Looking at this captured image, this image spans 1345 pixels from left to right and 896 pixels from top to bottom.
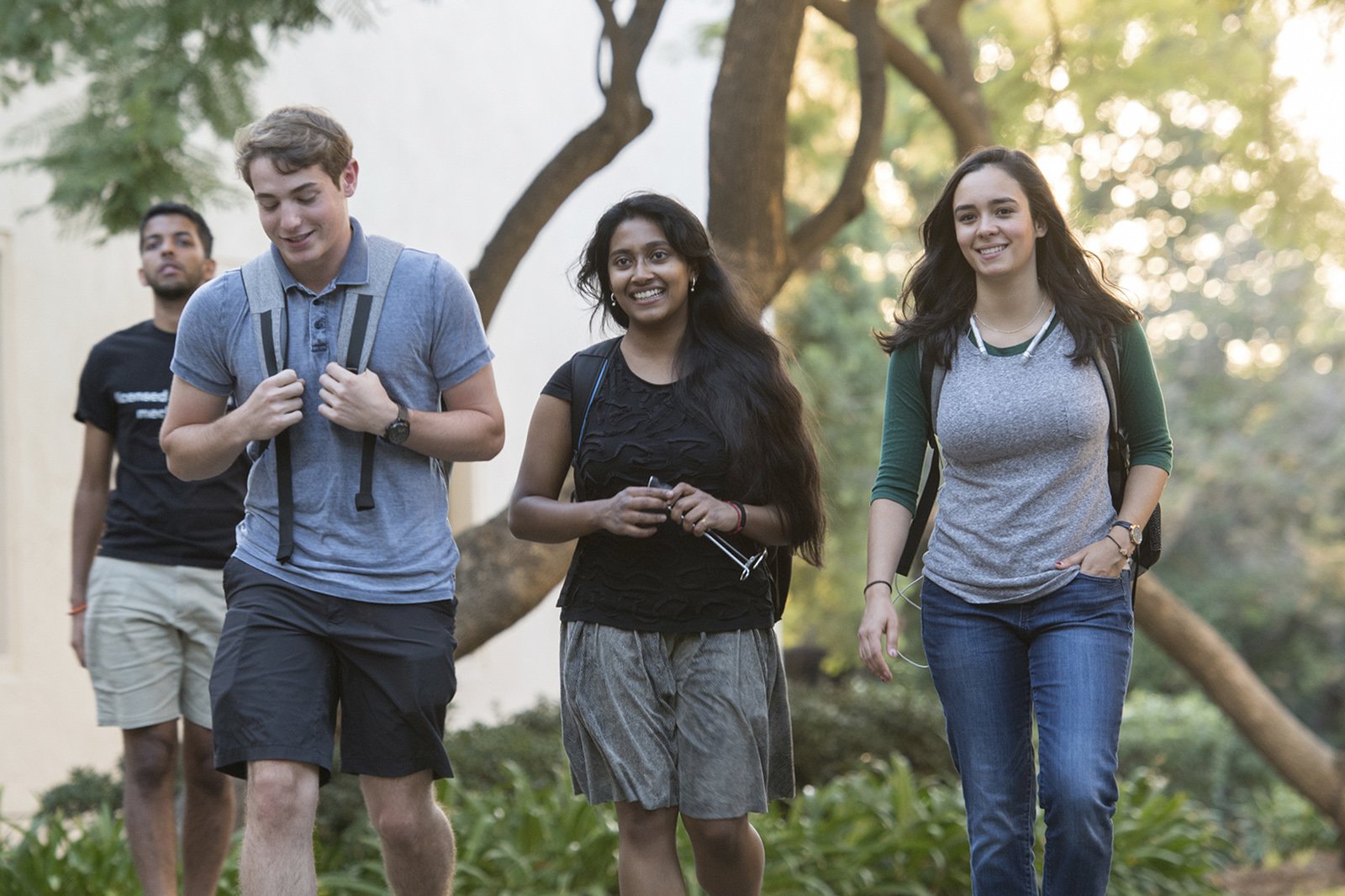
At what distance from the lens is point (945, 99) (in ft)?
27.5

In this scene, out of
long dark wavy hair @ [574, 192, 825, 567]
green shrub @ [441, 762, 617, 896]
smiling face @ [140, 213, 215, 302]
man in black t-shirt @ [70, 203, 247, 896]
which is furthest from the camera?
green shrub @ [441, 762, 617, 896]

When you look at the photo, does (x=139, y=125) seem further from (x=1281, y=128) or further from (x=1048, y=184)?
(x=1281, y=128)


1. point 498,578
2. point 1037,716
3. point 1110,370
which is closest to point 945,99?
point 498,578

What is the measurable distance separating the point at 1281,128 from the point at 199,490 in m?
6.88

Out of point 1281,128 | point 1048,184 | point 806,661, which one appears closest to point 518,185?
point 1281,128

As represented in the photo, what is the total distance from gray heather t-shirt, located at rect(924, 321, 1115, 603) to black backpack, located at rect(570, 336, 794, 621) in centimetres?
55

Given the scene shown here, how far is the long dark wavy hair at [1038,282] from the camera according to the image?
3.82m

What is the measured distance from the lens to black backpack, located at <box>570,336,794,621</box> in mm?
4078

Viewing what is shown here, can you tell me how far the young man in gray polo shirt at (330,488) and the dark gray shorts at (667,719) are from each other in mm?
398

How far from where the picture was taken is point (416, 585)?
3.71m

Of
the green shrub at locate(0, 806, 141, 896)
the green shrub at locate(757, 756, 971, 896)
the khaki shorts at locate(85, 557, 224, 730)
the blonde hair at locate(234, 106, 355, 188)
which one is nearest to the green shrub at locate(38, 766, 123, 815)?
the green shrub at locate(0, 806, 141, 896)

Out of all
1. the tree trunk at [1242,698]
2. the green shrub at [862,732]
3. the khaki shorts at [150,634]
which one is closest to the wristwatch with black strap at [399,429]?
the khaki shorts at [150,634]

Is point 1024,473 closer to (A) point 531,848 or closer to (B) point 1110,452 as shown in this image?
(B) point 1110,452

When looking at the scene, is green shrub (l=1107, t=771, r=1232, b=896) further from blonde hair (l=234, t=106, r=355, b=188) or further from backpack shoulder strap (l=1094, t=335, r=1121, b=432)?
blonde hair (l=234, t=106, r=355, b=188)
